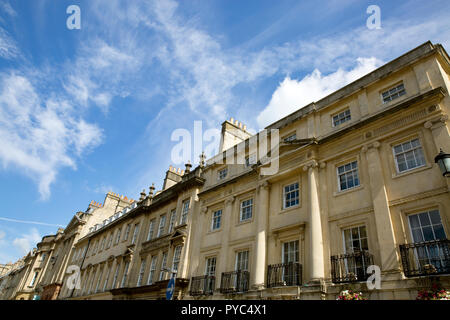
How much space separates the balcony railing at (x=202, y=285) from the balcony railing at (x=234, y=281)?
43.4 inches

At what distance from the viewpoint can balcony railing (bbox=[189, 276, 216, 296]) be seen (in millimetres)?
17344

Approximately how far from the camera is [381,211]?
38.5ft

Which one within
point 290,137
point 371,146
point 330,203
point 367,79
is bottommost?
point 330,203

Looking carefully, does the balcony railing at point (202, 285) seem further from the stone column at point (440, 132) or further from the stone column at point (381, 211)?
the stone column at point (440, 132)

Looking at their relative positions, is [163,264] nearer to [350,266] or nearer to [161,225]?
[161,225]

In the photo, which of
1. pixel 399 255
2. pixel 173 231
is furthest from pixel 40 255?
pixel 399 255

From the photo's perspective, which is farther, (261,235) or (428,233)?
(261,235)

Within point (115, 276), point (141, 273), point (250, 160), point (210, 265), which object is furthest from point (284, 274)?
point (115, 276)

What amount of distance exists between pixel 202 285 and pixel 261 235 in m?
5.01

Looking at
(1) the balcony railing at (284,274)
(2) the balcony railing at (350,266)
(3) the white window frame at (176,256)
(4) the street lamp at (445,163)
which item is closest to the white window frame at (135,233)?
(3) the white window frame at (176,256)

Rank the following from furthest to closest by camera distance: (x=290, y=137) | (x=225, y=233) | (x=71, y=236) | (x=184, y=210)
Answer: (x=71, y=236) < (x=184, y=210) < (x=225, y=233) < (x=290, y=137)

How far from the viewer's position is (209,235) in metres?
19.8

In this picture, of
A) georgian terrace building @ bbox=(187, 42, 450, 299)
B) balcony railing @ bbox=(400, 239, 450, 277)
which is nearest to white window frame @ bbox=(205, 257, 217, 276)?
georgian terrace building @ bbox=(187, 42, 450, 299)
